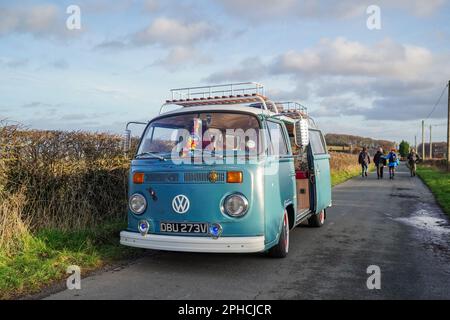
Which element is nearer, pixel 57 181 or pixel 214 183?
pixel 214 183

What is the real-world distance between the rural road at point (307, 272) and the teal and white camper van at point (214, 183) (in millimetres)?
387

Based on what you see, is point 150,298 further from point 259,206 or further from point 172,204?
point 259,206

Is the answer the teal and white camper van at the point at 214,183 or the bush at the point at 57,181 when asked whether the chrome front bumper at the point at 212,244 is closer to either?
the teal and white camper van at the point at 214,183

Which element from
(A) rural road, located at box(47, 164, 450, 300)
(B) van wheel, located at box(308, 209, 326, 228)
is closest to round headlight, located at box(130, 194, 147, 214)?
(A) rural road, located at box(47, 164, 450, 300)

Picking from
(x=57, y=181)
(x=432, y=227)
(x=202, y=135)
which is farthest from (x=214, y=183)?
(x=432, y=227)

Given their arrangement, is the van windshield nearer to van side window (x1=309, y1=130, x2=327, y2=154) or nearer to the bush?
the bush

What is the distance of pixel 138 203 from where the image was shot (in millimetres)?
5984

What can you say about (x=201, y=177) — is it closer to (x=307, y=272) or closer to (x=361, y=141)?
(x=307, y=272)

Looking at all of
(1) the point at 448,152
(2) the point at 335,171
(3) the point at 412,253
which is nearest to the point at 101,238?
(3) the point at 412,253

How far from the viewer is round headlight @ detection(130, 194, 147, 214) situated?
5930 millimetres

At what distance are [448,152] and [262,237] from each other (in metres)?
31.7

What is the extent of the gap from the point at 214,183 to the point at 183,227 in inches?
28.1

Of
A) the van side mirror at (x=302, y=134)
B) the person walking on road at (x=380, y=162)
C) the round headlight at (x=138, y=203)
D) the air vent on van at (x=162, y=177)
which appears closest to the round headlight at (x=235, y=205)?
the air vent on van at (x=162, y=177)
